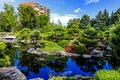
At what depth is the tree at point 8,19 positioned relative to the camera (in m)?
56.2

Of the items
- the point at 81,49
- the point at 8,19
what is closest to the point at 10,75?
the point at 81,49

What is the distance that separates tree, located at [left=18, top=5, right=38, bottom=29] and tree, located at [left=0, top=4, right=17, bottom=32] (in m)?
3.68

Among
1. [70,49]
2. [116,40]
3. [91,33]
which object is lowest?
[70,49]

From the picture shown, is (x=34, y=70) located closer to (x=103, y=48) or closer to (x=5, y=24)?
(x=103, y=48)

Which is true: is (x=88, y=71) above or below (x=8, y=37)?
below

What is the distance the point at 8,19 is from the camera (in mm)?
55969

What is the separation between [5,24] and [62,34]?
2217 cm

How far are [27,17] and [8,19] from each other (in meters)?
7.53

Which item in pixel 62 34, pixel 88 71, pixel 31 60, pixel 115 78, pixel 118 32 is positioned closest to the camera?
pixel 115 78

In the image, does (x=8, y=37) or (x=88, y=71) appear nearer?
(x=88, y=71)

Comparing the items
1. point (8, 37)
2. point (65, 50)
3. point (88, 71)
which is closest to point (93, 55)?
point (65, 50)

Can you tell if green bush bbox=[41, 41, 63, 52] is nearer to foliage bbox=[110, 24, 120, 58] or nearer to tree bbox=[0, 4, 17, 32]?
foliage bbox=[110, 24, 120, 58]

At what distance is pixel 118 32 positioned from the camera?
2067 cm

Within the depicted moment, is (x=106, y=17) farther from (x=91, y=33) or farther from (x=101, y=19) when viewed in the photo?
(x=91, y=33)
